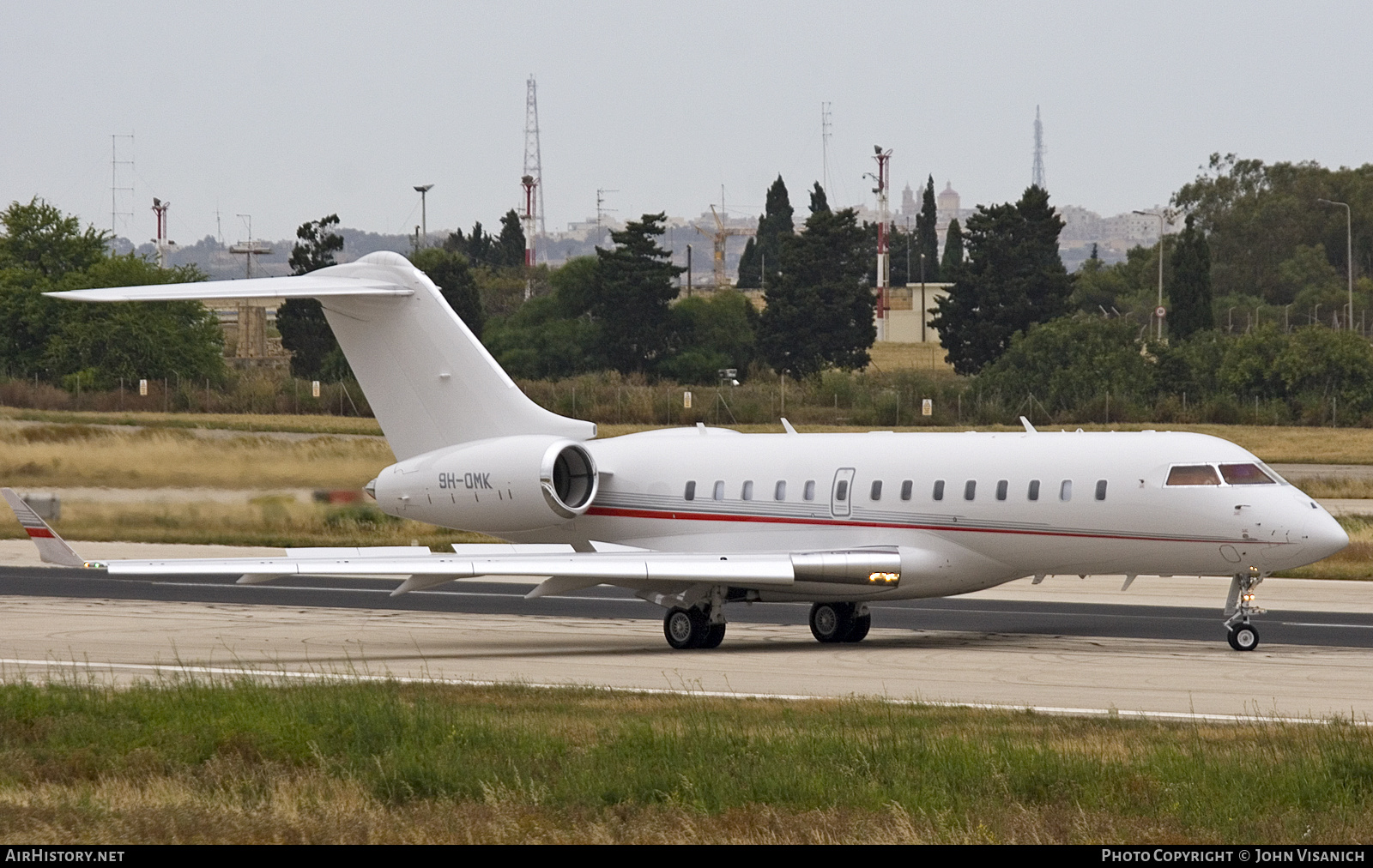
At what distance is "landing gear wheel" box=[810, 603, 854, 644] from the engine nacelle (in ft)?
11.5

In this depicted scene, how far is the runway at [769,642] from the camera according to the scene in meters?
19.1

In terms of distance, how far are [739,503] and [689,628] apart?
1940mm

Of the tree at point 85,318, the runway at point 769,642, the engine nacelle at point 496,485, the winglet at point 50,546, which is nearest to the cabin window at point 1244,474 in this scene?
the runway at point 769,642

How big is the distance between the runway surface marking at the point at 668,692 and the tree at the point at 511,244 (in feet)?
404

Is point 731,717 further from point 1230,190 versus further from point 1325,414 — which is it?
point 1230,190

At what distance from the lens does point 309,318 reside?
8875cm

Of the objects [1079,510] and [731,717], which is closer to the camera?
[731,717]

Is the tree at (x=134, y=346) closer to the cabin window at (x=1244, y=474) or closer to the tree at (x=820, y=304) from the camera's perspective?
the tree at (x=820, y=304)

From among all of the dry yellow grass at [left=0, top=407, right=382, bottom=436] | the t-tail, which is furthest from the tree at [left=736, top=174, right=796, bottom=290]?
the t-tail

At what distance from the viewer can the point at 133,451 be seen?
3788 cm

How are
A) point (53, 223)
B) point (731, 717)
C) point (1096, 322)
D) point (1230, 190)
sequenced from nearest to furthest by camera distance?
point (731, 717)
point (1096, 322)
point (53, 223)
point (1230, 190)

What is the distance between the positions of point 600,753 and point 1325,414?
6192 centimetres

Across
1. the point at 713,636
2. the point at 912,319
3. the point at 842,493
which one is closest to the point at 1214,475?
the point at 842,493

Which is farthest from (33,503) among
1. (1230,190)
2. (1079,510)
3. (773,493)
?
(1230,190)
